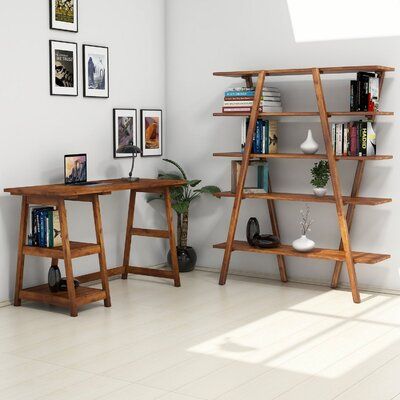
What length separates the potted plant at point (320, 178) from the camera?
6.05 meters

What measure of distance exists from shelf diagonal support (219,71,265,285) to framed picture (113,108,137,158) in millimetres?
1057

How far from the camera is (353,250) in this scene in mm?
6242

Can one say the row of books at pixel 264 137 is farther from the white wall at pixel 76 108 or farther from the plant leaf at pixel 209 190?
the white wall at pixel 76 108

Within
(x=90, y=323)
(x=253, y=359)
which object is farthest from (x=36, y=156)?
(x=253, y=359)

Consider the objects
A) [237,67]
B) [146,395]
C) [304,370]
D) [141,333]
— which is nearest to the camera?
[146,395]

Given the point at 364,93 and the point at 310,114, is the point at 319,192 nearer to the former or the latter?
the point at 310,114

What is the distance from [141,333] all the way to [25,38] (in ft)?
7.73

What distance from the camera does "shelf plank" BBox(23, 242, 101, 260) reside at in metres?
5.27

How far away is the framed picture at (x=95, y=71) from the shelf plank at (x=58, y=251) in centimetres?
140

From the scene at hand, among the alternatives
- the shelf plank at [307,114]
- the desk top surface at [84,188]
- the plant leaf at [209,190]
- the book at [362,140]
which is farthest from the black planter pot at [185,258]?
the book at [362,140]

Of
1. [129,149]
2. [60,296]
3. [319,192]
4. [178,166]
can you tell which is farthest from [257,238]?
[60,296]

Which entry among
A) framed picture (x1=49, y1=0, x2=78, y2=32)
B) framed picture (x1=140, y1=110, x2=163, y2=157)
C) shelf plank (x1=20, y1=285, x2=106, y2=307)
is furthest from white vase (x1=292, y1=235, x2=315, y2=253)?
framed picture (x1=49, y1=0, x2=78, y2=32)

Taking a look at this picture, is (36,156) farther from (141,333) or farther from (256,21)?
(256,21)

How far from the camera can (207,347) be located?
14.9 feet
